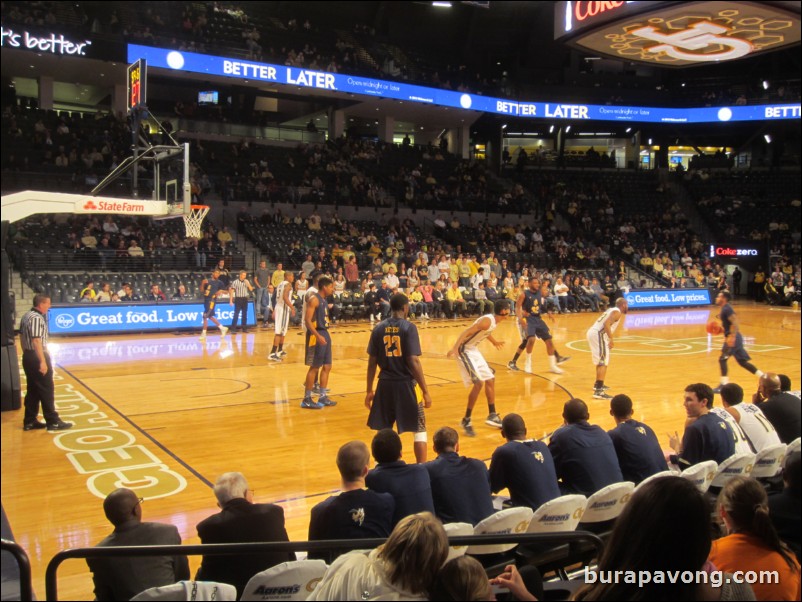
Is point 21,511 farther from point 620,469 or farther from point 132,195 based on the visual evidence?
point 132,195

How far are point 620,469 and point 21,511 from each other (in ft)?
14.3

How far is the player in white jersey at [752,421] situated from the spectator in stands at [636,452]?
0.99 meters

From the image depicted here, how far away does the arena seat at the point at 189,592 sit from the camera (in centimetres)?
276

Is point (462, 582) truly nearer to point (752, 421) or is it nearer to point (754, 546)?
point (754, 546)

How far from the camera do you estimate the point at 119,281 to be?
15.9 metres

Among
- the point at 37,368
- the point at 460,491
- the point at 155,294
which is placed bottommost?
the point at 460,491

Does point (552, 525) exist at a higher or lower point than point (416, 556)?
lower

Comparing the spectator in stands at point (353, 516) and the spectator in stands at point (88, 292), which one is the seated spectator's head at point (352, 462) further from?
the spectator in stands at point (88, 292)

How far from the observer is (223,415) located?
27.8 feet

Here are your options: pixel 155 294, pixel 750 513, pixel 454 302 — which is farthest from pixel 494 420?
→ pixel 454 302

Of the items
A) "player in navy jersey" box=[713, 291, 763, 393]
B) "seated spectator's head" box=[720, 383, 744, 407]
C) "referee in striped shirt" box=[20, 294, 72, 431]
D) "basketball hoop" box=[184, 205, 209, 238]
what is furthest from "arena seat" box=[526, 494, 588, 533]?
"basketball hoop" box=[184, 205, 209, 238]

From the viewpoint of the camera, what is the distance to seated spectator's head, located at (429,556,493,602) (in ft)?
7.63

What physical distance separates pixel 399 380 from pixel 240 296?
413 inches

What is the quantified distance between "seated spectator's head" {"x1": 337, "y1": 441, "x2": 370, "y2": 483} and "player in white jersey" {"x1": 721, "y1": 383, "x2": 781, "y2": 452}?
11.1 feet
